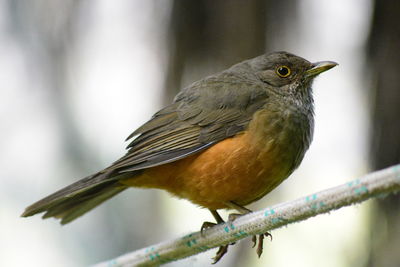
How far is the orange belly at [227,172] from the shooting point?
3.66 meters

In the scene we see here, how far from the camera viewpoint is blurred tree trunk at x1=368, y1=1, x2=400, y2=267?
15.0 feet

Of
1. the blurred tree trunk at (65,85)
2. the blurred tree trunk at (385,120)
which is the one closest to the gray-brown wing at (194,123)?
the blurred tree trunk at (385,120)

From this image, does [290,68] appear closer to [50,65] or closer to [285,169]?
[285,169]

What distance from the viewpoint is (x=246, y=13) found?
16.0ft

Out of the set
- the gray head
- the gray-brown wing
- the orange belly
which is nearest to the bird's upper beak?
the gray head

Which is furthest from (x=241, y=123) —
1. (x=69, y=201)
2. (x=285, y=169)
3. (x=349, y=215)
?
(x=349, y=215)

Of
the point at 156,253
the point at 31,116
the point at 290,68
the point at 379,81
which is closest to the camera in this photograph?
the point at 156,253

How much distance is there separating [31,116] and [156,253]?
2.69m

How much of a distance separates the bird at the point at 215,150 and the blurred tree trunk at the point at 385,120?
646 millimetres

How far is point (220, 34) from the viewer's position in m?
4.93

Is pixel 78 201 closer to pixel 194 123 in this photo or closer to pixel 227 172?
pixel 194 123

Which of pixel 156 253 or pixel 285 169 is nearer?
pixel 156 253

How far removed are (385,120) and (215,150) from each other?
1552 millimetres

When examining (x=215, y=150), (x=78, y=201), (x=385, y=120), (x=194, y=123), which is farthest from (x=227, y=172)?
(x=385, y=120)
